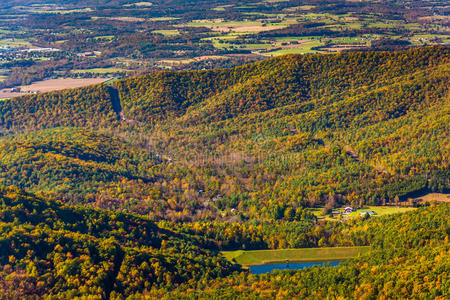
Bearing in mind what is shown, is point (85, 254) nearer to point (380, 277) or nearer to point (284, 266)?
point (284, 266)

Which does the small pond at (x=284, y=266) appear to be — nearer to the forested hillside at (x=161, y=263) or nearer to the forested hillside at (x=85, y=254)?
the forested hillside at (x=161, y=263)

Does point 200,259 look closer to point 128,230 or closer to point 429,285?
point 128,230

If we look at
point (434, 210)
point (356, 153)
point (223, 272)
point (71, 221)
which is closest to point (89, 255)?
point (71, 221)

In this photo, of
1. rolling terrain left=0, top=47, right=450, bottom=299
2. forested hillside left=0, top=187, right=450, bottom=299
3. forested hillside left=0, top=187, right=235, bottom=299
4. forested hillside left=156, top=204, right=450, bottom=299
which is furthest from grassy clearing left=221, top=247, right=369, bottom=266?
forested hillside left=156, top=204, right=450, bottom=299

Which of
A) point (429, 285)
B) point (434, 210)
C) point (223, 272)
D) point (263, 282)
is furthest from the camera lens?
point (434, 210)

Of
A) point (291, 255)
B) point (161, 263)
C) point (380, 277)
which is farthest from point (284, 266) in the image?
point (380, 277)

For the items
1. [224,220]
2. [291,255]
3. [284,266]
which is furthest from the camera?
[224,220]

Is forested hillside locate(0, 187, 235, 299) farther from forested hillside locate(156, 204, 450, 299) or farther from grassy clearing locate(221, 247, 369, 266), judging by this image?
forested hillside locate(156, 204, 450, 299)

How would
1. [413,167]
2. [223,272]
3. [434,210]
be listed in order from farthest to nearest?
[413,167], [434,210], [223,272]

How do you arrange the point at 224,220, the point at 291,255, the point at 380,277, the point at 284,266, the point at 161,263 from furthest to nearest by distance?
the point at 224,220 → the point at 291,255 → the point at 284,266 → the point at 161,263 → the point at 380,277
